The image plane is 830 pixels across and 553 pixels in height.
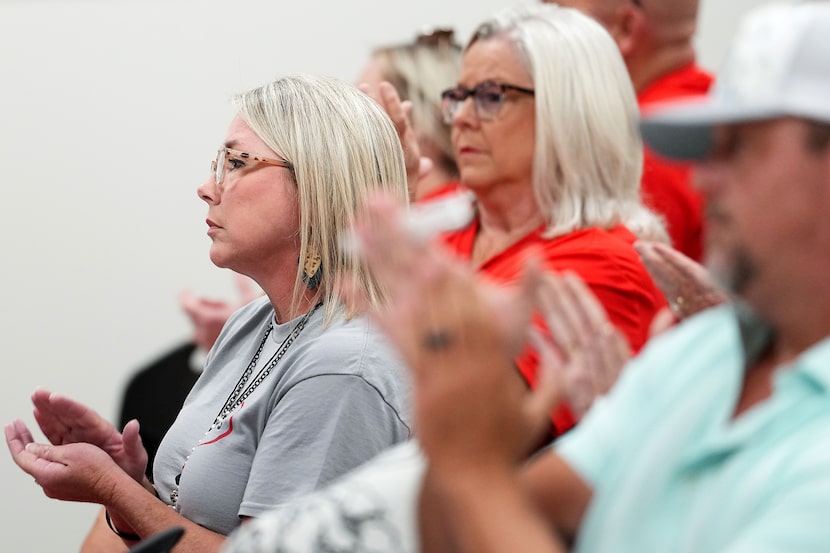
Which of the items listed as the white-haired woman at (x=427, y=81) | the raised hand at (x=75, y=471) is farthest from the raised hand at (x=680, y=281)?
the white-haired woman at (x=427, y=81)

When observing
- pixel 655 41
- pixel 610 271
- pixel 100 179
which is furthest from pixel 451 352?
pixel 100 179

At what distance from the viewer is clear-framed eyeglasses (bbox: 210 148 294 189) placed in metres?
1.88

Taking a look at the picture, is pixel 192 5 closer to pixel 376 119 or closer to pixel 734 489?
pixel 376 119

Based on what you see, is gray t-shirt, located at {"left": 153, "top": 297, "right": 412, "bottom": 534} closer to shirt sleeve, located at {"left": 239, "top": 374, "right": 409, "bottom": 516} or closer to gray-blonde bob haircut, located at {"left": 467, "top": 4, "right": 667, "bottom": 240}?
shirt sleeve, located at {"left": 239, "top": 374, "right": 409, "bottom": 516}

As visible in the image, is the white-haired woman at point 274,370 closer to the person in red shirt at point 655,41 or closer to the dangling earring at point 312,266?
the dangling earring at point 312,266

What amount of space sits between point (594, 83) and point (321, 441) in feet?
3.08

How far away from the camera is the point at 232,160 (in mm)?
1919

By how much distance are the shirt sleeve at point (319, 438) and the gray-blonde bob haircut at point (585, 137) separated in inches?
25.5

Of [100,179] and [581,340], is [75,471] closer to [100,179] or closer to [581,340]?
[581,340]

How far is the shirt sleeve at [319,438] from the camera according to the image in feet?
5.35

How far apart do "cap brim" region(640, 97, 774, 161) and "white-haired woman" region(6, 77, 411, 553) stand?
756mm

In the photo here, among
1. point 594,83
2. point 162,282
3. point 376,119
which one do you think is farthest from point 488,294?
point 162,282

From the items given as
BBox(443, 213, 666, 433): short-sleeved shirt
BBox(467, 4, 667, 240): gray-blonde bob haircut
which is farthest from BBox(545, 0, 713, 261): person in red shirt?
BBox(443, 213, 666, 433): short-sleeved shirt

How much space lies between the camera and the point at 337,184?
1.86 metres
